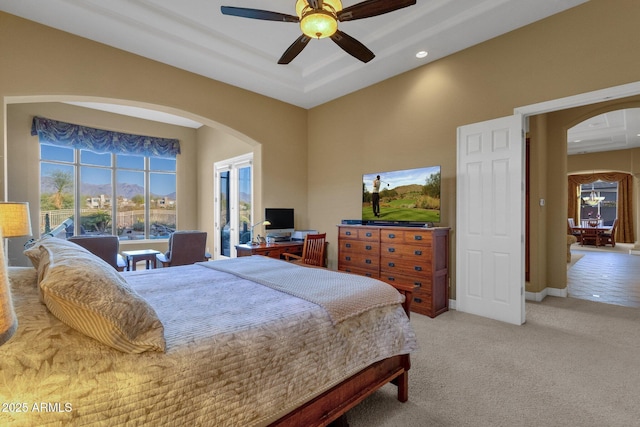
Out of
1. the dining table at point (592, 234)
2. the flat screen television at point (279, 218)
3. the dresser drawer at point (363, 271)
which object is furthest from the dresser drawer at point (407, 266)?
the dining table at point (592, 234)

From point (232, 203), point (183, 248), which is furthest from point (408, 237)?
point (232, 203)

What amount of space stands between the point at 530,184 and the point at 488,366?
9.90 ft

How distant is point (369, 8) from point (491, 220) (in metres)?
2.55

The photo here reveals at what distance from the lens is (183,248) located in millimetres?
4348

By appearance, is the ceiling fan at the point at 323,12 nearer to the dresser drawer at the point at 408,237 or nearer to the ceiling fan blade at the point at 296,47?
the ceiling fan blade at the point at 296,47

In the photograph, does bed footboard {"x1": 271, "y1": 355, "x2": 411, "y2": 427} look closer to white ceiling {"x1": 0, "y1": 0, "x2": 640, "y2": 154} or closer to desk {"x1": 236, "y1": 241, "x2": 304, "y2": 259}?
desk {"x1": 236, "y1": 241, "x2": 304, "y2": 259}

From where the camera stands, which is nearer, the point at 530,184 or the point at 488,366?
the point at 488,366

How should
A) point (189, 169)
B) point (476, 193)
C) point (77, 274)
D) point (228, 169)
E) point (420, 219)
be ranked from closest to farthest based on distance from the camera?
point (77, 274) → point (476, 193) → point (420, 219) → point (228, 169) → point (189, 169)

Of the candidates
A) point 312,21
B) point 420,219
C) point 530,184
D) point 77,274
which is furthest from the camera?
point 530,184

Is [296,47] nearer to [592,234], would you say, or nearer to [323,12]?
[323,12]

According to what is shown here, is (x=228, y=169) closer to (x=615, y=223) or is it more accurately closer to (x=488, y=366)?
(x=488, y=366)

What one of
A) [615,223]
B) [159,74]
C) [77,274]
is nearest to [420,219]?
[77,274]

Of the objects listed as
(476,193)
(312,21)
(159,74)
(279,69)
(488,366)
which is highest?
(279,69)

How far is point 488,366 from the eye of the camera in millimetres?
2389
